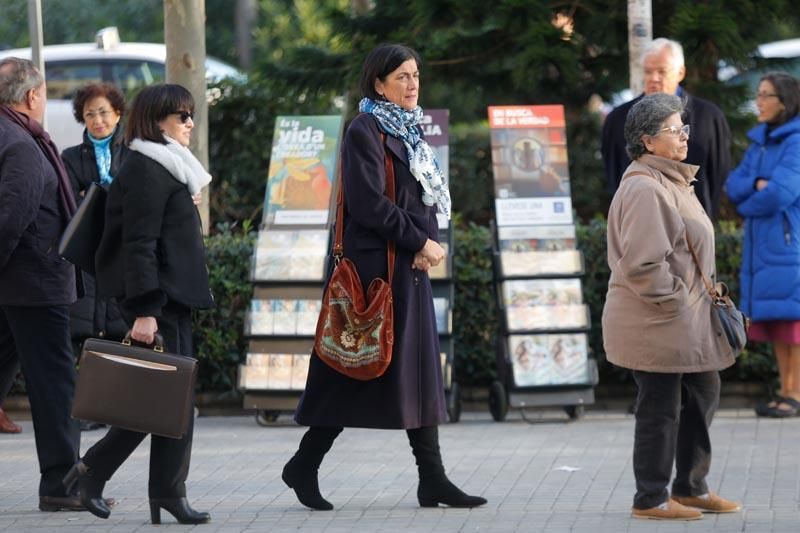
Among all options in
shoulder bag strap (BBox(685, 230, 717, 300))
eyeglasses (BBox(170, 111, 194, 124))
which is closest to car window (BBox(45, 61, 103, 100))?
eyeglasses (BBox(170, 111, 194, 124))

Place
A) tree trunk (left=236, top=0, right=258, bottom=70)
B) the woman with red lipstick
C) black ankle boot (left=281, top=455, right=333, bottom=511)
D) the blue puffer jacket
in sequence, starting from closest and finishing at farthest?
black ankle boot (left=281, top=455, right=333, bottom=511) → the woman with red lipstick → the blue puffer jacket → tree trunk (left=236, top=0, right=258, bottom=70)

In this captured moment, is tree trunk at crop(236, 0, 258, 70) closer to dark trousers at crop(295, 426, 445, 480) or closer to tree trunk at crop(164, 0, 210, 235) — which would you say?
tree trunk at crop(164, 0, 210, 235)

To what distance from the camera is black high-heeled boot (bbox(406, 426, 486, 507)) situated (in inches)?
263

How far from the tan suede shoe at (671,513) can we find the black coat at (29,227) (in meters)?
2.59

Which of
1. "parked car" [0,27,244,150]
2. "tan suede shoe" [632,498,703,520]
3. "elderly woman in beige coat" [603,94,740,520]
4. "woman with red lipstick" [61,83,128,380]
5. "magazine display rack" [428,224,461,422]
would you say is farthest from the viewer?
"parked car" [0,27,244,150]

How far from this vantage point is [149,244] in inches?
245

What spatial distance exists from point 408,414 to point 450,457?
5.97 ft

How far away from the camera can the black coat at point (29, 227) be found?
21.6ft

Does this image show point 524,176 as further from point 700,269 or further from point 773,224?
point 700,269

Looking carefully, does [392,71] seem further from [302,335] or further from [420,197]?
[302,335]

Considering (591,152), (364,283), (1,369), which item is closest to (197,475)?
(1,369)

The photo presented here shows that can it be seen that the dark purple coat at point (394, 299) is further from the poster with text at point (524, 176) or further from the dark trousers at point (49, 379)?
the poster with text at point (524, 176)

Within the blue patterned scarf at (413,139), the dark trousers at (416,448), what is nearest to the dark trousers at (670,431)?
the dark trousers at (416,448)

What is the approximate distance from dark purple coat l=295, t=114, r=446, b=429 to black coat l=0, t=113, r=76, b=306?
3.83 feet
